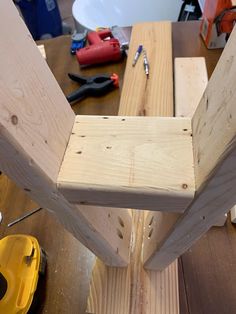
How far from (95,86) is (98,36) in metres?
0.26

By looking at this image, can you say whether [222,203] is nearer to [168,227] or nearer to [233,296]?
[168,227]

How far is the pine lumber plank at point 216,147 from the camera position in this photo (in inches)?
7.8

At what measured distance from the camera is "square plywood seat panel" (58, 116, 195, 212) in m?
0.25

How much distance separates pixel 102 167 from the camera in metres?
0.26

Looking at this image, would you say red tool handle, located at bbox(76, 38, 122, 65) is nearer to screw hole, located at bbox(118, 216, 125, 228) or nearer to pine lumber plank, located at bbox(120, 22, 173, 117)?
pine lumber plank, located at bbox(120, 22, 173, 117)

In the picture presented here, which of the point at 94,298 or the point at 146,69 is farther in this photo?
the point at 146,69

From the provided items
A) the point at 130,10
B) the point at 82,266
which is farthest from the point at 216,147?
the point at 130,10

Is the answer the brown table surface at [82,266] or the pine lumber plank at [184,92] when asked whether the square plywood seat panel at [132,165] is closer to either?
the pine lumber plank at [184,92]

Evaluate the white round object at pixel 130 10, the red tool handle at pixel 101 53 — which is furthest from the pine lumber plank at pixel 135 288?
the white round object at pixel 130 10

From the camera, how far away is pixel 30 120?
0.22 metres

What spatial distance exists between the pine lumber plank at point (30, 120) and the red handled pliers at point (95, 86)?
52 cm

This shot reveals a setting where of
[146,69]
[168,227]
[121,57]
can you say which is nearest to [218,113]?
[168,227]

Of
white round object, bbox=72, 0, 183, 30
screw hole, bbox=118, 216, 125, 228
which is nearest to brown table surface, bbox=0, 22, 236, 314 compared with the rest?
screw hole, bbox=118, 216, 125, 228

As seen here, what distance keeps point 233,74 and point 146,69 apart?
538mm
